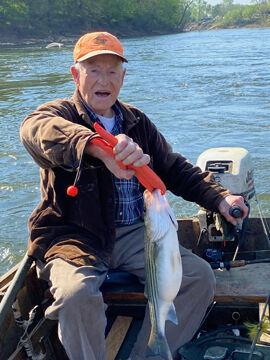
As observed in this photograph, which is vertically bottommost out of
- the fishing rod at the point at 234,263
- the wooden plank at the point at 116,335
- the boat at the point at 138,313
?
the wooden plank at the point at 116,335

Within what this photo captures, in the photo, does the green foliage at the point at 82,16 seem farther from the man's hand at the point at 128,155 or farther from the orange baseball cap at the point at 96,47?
the man's hand at the point at 128,155

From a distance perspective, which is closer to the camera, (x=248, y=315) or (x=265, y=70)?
(x=248, y=315)

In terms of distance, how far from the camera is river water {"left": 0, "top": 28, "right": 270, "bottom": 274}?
791 centimetres

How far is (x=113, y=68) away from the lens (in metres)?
3.30

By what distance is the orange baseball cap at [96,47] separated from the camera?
3.19 m

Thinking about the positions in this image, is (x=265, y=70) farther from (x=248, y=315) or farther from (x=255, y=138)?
(x=248, y=315)

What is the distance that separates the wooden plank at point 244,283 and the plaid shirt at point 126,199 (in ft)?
2.56

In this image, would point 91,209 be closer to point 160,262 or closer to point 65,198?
point 65,198

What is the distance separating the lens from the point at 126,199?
10.8ft

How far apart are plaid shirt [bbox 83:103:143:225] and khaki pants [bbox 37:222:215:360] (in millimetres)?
69

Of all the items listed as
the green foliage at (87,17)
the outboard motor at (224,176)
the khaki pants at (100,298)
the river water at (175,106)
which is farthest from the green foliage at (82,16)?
the khaki pants at (100,298)

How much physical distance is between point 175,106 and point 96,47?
12.1 metres

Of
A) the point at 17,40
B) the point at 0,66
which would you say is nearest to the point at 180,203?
the point at 0,66

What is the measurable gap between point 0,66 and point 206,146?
1924 cm
